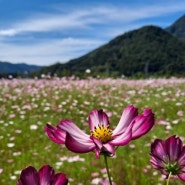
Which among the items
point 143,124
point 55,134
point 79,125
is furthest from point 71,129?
point 79,125

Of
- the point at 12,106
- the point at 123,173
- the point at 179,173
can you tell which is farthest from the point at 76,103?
the point at 179,173

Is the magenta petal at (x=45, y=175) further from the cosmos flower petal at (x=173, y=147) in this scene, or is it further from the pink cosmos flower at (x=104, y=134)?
the cosmos flower petal at (x=173, y=147)

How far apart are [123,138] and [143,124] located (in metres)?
0.06

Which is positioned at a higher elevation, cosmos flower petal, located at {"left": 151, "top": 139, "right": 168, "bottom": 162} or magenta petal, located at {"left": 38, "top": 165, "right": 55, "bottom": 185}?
magenta petal, located at {"left": 38, "top": 165, "right": 55, "bottom": 185}

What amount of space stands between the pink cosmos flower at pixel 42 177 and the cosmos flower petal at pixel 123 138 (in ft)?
0.54

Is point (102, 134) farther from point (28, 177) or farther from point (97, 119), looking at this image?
point (28, 177)

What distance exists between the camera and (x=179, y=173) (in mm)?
906

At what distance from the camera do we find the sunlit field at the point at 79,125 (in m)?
4.73

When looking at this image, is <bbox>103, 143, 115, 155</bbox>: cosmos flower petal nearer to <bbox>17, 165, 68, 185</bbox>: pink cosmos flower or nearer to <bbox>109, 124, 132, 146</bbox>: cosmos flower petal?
<bbox>109, 124, 132, 146</bbox>: cosmos flower petal

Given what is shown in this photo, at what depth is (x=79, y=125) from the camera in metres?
7.81

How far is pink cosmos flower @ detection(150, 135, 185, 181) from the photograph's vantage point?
0.92 metres

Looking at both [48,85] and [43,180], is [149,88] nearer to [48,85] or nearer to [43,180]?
[48,85]

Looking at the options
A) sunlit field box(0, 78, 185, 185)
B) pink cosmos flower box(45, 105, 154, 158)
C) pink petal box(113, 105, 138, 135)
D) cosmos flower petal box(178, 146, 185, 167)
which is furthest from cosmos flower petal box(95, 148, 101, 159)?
sunlit field box(0, 78, 185, 185)

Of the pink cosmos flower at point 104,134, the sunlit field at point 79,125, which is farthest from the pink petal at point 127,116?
the sunlit field at point 79,125
